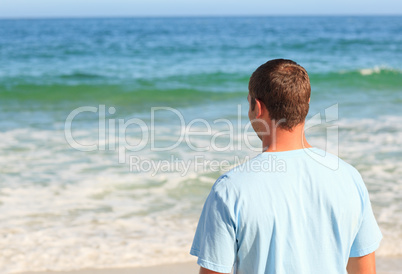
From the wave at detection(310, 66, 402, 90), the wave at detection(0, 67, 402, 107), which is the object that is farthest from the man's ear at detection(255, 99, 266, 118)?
the wave at detection(310, 66, 402, 90)

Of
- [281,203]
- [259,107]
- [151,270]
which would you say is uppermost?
[259,107]

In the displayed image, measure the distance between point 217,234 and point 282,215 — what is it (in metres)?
0.21

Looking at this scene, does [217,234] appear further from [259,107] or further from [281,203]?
[259,107]

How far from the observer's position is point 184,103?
38.2 feet

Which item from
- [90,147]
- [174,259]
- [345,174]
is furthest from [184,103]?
[345,174]

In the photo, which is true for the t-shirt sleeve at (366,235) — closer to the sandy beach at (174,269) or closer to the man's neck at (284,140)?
the man's neck at (284,140)

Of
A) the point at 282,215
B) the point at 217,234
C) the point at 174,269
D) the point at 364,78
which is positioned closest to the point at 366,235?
the point at 282,215

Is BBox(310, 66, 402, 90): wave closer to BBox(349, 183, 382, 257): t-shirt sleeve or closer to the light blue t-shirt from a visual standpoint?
BBox(349, 183, 382, 257): t-shirt sleeve

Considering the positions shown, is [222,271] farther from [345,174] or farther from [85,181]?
[85,181]

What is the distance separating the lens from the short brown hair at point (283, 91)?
143 centimetres

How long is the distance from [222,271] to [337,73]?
51.6ft

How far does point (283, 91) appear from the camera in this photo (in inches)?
56.3

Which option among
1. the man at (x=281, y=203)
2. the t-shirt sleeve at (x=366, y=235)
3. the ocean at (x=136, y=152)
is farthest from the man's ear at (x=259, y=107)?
the ocean at (x=136, y=152)

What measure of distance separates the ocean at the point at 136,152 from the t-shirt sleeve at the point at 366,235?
229cm
